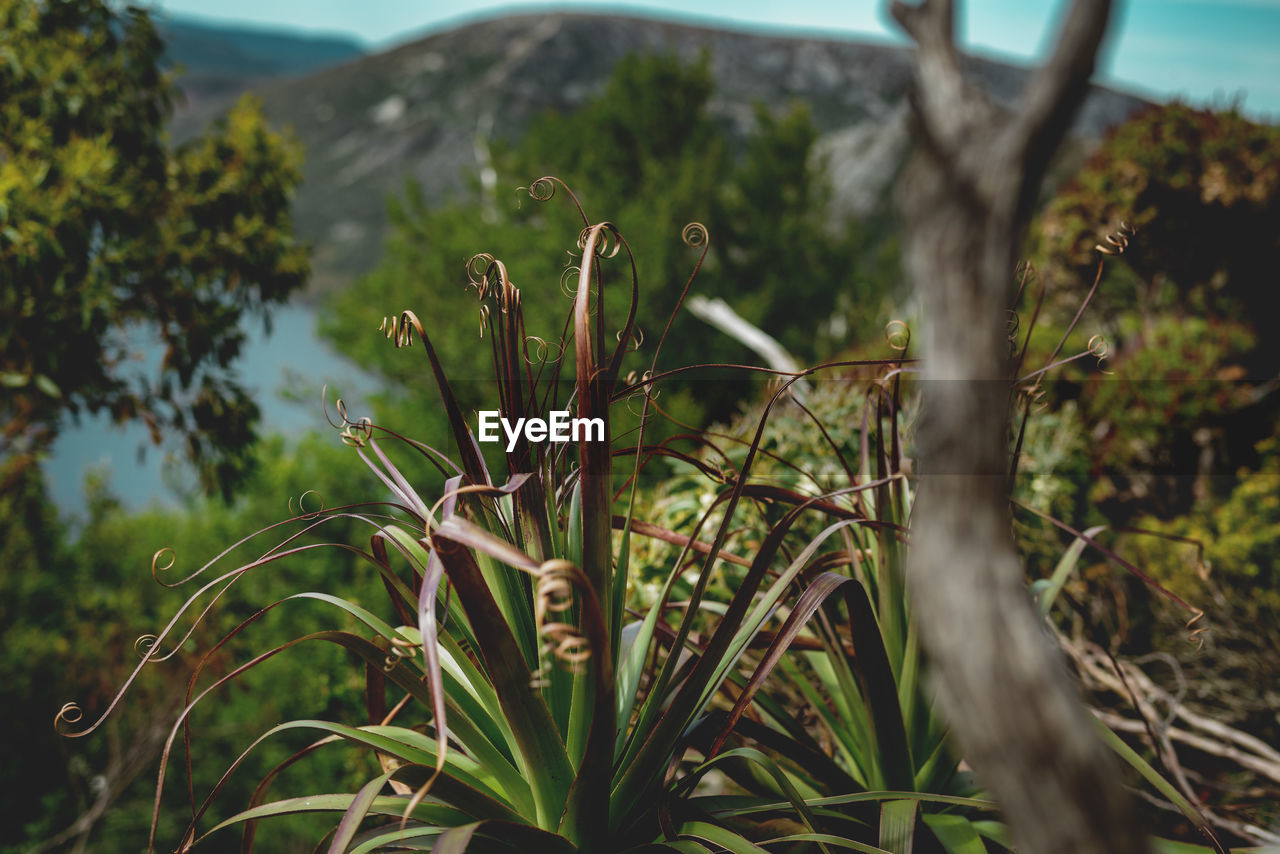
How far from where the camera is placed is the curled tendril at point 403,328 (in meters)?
1.26

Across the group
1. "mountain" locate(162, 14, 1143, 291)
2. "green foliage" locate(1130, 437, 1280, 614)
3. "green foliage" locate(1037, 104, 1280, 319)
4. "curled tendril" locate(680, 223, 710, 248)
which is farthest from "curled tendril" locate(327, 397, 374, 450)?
"mountain" locate(162, 14, 1143, 291)

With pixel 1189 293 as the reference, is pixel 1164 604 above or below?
below

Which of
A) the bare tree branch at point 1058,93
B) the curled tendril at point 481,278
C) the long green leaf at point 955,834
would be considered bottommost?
the long green leaf at point 955,834

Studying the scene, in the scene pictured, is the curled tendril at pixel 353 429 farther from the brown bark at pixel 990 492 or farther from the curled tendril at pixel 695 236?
the brown bark at pixel 990 492

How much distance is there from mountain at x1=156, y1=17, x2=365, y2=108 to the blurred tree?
23.7 m

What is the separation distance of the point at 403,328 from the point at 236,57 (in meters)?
33.3

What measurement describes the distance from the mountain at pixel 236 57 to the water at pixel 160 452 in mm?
10524

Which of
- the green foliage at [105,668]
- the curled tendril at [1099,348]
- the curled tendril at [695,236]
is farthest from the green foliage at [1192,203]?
the green foliage at [105,668]

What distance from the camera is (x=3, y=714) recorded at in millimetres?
6352

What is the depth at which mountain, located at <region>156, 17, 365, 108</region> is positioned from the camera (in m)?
26.6

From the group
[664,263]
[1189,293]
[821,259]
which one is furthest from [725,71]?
[1189,293]

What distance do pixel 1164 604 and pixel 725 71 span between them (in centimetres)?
3534

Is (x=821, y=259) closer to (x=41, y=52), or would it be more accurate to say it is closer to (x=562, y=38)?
(x=41, y=52)

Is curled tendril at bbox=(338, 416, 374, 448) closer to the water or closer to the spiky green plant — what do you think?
the spiky green plant
